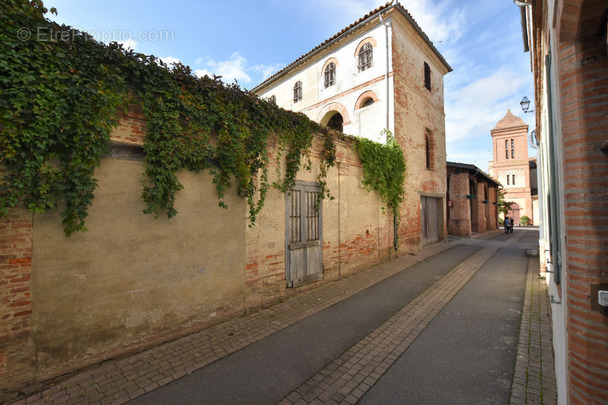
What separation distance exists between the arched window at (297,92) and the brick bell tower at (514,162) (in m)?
31.9

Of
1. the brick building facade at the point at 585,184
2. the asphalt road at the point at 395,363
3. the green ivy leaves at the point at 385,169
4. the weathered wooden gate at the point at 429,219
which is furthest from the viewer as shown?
the weathered wooden gate at the point at 429,219

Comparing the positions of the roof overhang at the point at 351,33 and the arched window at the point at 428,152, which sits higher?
the roof overhang at the point at 351,33

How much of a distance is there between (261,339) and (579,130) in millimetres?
4498

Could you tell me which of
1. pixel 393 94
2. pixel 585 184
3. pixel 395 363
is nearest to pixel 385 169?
pixel 393 94

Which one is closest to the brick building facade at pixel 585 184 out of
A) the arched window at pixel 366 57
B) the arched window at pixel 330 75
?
the arched window at pixel 366 57

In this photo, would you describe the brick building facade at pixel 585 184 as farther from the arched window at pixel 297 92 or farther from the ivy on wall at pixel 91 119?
the arched window at pixel 297 92

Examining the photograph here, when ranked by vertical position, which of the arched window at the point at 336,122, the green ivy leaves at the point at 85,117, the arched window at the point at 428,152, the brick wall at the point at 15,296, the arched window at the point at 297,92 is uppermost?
the arched window at the point at 297,92

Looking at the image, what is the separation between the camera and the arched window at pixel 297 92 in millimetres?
14609

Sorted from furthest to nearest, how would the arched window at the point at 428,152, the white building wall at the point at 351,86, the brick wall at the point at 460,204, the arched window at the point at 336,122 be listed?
the brick wall at the point at 460,204, the arched window at the point at 336,122, the arched window at the point at 428,152, the white building wall at the point at 351,86

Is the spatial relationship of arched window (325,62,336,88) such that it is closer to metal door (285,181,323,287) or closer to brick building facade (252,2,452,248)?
brick building facade (252,2,452,248)

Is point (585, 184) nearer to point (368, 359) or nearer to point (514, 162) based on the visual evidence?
point (368, 359)

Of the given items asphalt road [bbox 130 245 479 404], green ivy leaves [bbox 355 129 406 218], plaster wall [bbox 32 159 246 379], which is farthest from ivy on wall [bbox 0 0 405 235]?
green ivy leaves [bbox 355 129 406 218]

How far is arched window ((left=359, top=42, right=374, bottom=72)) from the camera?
451 inches

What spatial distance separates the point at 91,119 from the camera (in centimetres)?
333
